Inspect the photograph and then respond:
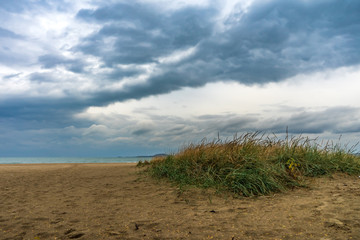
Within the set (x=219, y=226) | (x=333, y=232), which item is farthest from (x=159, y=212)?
(x=333, y=232)

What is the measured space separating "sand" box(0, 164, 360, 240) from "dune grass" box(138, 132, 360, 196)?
16.3 inches

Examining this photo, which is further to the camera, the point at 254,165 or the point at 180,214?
the point at 254,165

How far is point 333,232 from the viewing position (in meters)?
2.97

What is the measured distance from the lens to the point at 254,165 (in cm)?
585

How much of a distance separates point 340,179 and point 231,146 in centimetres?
275

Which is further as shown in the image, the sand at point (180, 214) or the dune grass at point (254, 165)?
the dune grass at point (254, 165)

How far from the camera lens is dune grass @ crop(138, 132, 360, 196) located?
5.27 m

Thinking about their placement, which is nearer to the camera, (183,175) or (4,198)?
(4,198)

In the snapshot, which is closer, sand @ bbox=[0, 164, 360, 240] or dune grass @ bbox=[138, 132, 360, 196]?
sand @ bbox=[0, 164, 360, 240]

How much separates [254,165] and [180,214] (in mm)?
2605

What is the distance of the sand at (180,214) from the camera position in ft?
10.3

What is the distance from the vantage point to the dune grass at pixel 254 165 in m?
5.27

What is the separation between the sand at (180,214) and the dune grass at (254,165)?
0.41 m

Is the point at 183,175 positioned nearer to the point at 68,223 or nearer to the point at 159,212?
the point at 159,212
